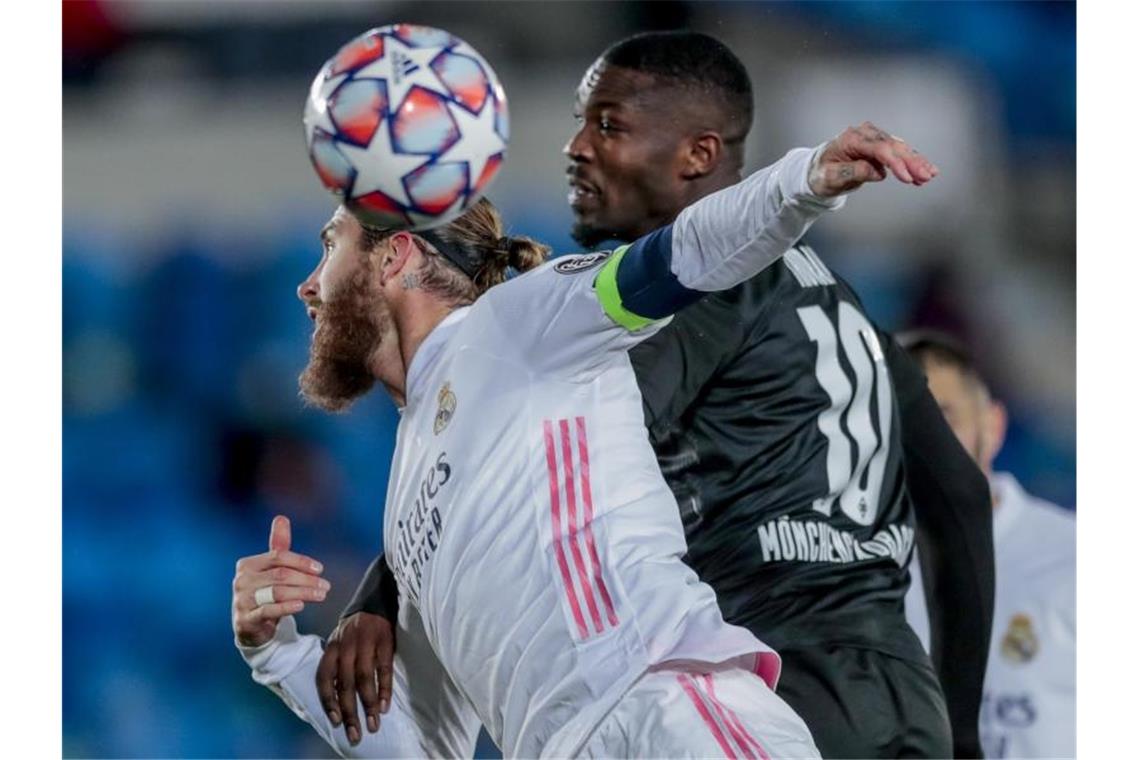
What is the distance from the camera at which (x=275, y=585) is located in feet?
10.8

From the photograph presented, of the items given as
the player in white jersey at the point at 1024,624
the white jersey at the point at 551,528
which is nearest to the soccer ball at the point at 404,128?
the white jersey at the point at 551,528

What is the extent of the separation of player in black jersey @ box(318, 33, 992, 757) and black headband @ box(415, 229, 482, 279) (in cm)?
47

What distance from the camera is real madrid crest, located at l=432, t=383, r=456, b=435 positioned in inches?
114

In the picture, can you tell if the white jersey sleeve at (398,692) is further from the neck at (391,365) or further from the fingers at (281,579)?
the neck at (391,365)

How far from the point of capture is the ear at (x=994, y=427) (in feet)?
19.9

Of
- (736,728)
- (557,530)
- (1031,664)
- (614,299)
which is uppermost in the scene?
(614,299)

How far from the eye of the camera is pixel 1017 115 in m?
6.59

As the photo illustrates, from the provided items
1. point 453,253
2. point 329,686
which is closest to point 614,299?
point 453,253

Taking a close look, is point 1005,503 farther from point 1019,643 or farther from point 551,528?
point 551,528

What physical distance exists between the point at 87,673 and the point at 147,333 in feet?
4.75

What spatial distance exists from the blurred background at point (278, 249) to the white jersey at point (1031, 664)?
79 centimetres

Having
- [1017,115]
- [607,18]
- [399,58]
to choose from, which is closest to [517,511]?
[399,58]

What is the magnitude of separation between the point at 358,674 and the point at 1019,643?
300 cm

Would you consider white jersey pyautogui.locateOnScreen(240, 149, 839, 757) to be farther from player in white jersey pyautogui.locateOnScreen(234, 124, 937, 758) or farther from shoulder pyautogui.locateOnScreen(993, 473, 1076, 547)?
shoulder pyautogui.locateOnScreen(993, 473, 1076, 547)
